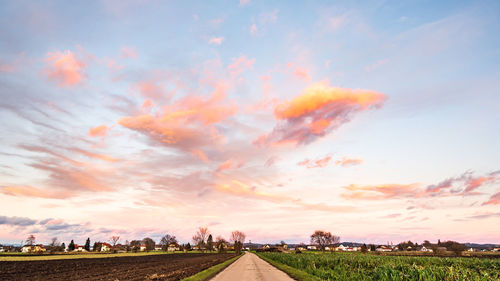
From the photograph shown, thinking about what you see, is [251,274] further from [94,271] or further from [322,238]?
[322,238]

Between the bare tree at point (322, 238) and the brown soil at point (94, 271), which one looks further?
the bare tree at point (322, 238)

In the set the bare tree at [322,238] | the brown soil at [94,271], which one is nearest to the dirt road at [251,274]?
the brown soil at [94,271]

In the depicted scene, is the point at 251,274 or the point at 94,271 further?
the point at 94,271

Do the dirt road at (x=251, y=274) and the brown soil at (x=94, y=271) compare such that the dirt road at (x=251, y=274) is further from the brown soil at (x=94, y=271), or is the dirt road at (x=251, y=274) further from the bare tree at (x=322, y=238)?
the bare tree at (x=322, y=238)

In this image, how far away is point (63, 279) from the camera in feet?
91.4

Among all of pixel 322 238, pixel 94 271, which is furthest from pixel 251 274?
pixel 322 238

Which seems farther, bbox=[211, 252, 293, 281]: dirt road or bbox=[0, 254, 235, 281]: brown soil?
bbox=[0, 254, 235, 281]: brown soil

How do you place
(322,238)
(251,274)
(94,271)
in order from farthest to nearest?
(322,238), (94,271), (251,274)

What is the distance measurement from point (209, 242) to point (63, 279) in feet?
531

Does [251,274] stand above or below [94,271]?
above

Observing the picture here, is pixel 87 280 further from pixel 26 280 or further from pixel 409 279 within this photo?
pixel 409 279

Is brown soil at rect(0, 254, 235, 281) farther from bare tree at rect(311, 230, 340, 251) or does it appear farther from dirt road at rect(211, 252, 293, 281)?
bare tree at rect(311, 230, 340, 251)

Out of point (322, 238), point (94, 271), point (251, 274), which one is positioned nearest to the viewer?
point (251, 274)

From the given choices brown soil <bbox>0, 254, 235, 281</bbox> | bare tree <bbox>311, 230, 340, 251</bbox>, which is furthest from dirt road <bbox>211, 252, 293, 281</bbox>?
bare tree <bbox>311, 230, 340, 251</bbox>
